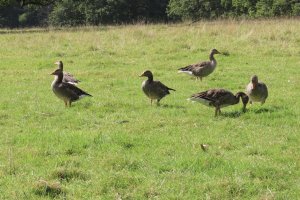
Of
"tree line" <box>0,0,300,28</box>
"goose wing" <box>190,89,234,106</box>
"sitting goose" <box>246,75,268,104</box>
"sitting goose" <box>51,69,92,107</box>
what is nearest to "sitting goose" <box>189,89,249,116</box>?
"goose wing" <box>190,89,234,106</box>

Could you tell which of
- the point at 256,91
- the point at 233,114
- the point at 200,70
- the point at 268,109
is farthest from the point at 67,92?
the point at 200,70

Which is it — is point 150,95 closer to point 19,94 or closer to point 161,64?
point 19,94

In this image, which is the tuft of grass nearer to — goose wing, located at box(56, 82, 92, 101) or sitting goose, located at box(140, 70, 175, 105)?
goose wing, located at box(56, 82, 92, 101)

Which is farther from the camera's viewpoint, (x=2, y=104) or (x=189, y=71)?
(x=189, y=71)

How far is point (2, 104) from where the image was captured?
12906mm

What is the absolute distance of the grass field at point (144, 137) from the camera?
7004mm

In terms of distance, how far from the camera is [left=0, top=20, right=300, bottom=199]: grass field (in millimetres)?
7004

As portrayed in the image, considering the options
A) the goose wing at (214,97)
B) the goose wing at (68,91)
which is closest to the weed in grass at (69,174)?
the goose wing at (214,97)

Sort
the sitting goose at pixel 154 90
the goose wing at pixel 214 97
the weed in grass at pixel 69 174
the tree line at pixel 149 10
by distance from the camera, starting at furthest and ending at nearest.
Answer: the tree line at pixel 149 10 → the sitting goose at pixel 154 90 → the goose wing at pixel 214 97 → the weed in grass at pixel 69 174

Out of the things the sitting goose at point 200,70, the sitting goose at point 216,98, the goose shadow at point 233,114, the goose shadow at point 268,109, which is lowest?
the goose shadow at point 233,114

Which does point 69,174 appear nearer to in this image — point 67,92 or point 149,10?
point 67,92

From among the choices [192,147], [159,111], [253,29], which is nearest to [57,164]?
[192,147]

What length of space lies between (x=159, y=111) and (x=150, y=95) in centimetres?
91

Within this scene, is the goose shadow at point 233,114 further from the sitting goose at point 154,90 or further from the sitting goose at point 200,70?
the sitting goose at point 200,70
